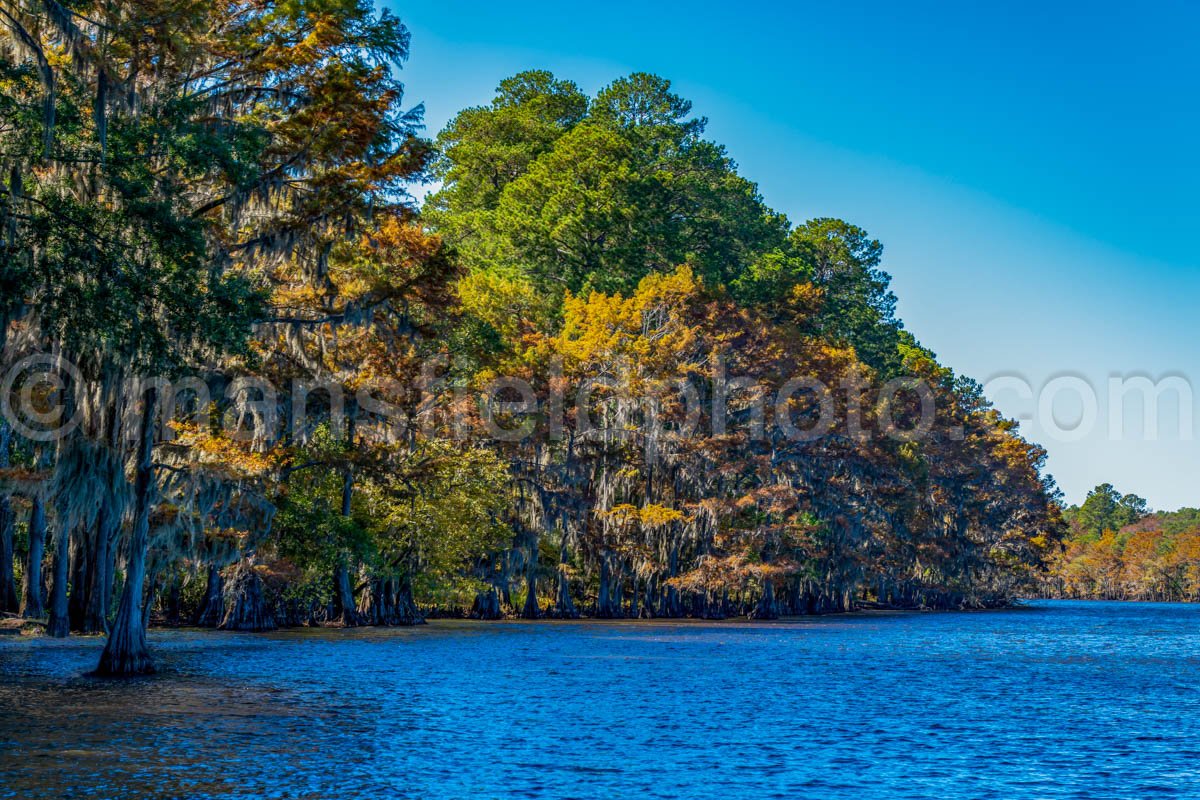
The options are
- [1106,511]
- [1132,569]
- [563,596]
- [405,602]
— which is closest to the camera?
[405,602]

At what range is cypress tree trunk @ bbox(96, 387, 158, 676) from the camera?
68.0 ft

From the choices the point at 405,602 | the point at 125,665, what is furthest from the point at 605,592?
the point at 125,665

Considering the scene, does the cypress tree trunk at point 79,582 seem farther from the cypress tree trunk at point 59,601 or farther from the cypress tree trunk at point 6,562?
the cypress tree trunk at point 6,562

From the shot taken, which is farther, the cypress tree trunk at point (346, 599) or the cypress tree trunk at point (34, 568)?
the cypress tree trunk at point (346, 599)

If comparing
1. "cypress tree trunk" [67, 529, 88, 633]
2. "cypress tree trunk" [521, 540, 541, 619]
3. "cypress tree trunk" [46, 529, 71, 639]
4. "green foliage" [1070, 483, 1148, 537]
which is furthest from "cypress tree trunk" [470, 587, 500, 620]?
"green foliage" [1070, 483, 1148, 537]

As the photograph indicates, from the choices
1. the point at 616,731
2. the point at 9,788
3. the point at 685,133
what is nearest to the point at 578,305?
the point at 685,133

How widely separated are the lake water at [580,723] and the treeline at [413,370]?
3.15 metres

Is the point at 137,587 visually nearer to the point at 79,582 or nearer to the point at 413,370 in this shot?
the point at 79,582

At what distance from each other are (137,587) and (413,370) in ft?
54.4

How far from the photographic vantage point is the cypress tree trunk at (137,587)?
20.7 meters

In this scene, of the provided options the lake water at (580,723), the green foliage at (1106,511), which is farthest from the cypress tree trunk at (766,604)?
the green foliage at (1106,511)

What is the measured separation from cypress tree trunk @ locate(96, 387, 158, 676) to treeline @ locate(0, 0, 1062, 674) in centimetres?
6

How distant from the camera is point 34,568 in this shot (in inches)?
1234

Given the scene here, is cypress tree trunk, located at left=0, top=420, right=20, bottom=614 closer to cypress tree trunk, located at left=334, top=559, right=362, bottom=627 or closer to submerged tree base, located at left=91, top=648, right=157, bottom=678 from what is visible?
cypress tree trunk, located at left=334, top=559, right=362, bottom=627
